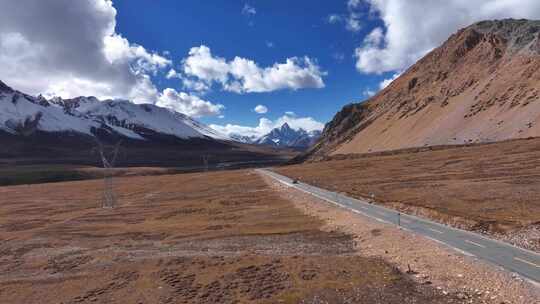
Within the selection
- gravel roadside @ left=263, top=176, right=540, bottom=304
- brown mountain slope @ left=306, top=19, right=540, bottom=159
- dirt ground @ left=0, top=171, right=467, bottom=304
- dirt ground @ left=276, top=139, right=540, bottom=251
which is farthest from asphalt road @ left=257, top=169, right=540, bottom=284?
brown mountain slope @ left=306, top=19, right=540, bottom=159

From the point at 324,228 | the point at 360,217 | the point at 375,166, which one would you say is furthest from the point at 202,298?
the point at 375,166

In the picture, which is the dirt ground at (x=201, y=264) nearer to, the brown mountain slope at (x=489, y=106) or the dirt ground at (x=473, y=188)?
the dirt ground at (x=473, y=188)

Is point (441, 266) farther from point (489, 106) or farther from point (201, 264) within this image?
point (489, 106)

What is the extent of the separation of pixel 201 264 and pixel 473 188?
148ft

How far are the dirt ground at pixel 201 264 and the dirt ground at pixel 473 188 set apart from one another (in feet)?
35.4

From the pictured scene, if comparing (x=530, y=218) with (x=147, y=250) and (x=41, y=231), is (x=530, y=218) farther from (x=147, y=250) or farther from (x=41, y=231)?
(x=41, y=231)

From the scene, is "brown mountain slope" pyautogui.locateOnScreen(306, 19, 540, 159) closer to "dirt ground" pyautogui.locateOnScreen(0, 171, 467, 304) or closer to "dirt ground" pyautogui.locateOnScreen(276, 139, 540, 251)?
"dirt ground" pyautogui.locateOnScreen(276, 139, 540, 251)

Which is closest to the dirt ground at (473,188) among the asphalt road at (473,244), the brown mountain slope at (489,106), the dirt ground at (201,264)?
the asphalt road at (473,244)

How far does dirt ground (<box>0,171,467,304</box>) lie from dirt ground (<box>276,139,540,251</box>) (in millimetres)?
10803

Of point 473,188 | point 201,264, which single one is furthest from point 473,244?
point 473,188

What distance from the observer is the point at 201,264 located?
34.9 meters

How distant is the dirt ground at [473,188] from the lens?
4056cm

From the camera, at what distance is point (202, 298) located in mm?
27141

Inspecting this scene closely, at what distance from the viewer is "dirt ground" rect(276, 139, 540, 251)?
40562mm
